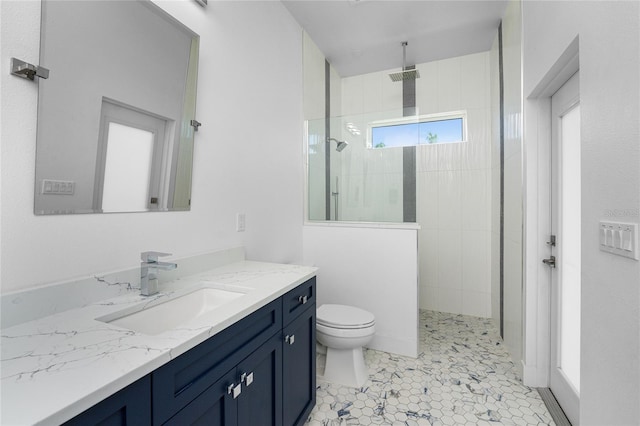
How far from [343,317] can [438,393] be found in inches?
29.2

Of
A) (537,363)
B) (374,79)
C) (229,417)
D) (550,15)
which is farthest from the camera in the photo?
(374,79)

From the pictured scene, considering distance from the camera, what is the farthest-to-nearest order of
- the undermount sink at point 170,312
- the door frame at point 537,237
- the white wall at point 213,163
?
the door frame at point 537,237 < the undermount sink at point 170,312 < the white wall at point 213,163

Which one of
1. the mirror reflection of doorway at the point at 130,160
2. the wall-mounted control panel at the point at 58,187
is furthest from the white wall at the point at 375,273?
the wall-mounted control panel at the point at 58,187

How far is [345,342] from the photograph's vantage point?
1.92 metres

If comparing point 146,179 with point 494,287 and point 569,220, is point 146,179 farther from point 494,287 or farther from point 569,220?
point 494,287

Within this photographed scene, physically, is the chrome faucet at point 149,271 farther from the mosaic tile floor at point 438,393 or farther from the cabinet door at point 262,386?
the mosaic tile floor at point 438,393

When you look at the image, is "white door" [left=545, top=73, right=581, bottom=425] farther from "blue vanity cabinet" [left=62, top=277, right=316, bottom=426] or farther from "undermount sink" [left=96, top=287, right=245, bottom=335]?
"undermount sink" [left=96, top=287, right=245, bottom=335]

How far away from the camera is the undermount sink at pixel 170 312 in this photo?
1.04 m

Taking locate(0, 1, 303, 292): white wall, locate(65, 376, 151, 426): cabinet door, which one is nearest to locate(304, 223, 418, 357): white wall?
locate(0, 1, 303, 292): white wall

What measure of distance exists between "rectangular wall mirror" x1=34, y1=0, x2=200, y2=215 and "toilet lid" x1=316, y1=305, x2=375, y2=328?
1.16 meters

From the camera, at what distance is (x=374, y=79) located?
3564mm

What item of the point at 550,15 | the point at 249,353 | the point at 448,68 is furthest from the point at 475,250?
the point at 249,353

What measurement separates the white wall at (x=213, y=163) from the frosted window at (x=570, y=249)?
6.10 feet

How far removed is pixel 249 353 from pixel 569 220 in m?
1.83
